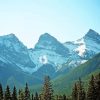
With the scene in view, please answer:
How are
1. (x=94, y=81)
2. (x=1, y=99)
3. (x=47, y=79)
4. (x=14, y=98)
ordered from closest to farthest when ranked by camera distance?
(x=47, y=79)
(x=1, y=99)
(x=94, y=81)
(x=14, y=98)

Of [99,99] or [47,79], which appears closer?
[47,79]

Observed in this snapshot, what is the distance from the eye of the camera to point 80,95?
108 meters

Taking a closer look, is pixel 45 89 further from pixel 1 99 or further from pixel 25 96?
pixel 25 96

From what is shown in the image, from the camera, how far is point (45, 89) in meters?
85.8

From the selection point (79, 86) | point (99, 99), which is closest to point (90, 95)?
point (99, 99)

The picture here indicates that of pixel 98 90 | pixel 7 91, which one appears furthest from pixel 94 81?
pixel 7 91

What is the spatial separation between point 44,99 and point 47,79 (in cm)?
591

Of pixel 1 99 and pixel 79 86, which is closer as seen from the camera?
pixel 1 99

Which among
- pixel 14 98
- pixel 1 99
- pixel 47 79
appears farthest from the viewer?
pixel 14 98

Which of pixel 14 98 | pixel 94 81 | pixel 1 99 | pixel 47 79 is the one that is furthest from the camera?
pixel 14 98

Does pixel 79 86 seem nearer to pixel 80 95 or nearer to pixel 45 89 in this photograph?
Answer: pixel 80 95

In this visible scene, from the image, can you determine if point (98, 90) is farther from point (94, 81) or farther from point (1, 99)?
point (1, 99)

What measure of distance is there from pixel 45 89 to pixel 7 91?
42.3ft

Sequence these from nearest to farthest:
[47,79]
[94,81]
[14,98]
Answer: [47,79], [94,81], [14,98]
